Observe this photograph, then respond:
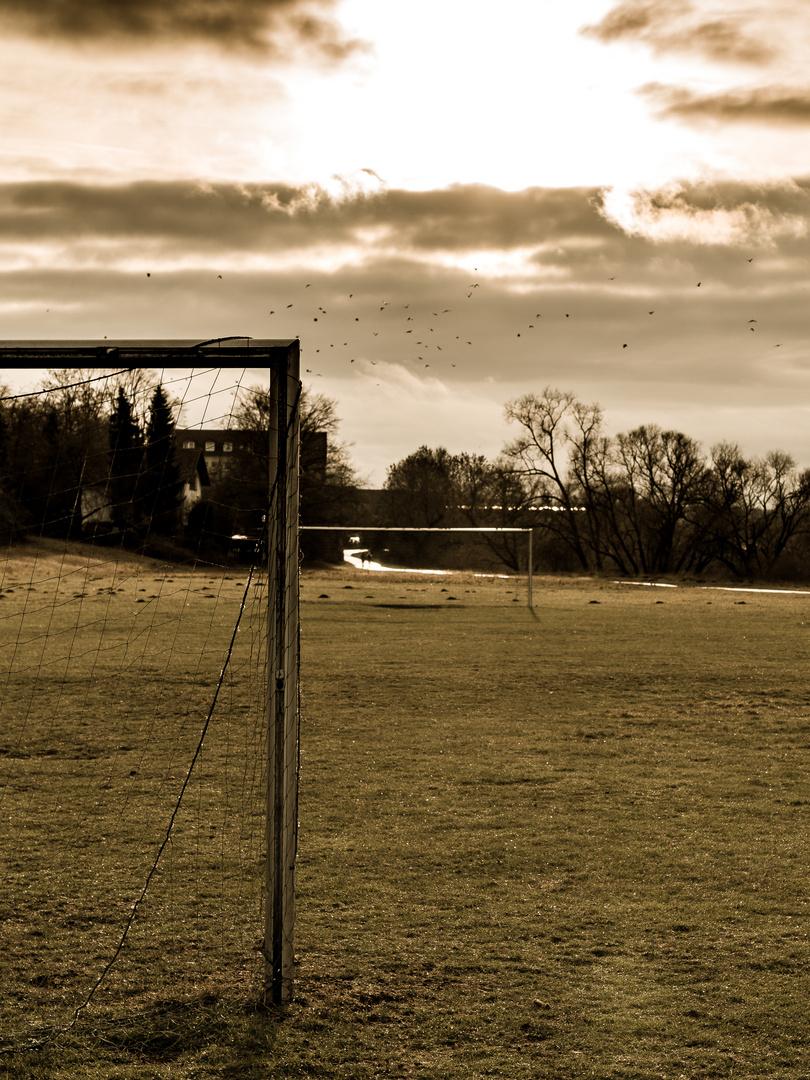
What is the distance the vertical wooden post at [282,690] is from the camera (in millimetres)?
3270

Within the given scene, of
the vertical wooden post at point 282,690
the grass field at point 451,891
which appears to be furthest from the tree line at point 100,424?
the grass field at point 451,891

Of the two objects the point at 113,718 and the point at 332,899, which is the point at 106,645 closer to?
the point at 113,718

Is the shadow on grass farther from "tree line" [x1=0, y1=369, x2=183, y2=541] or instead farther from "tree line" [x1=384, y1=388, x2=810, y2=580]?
"tree line" [x1=384, y1=388, x2=810, y2=580]

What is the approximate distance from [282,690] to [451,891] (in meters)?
1.75

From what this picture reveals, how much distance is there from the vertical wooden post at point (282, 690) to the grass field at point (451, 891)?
9.1 inches

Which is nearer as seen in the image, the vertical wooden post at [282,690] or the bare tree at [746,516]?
the vertical wooden post at [282,690]

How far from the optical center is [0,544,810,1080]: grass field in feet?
9.95

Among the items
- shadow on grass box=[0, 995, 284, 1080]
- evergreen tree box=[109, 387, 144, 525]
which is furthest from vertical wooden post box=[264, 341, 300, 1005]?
evergreen tree box=[109, 387, 144, 525]

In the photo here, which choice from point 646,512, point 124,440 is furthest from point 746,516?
point 124,440

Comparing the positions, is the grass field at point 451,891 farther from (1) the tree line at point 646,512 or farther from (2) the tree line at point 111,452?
(1) the tree line at point 646,512

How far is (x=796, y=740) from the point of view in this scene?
8.28 m

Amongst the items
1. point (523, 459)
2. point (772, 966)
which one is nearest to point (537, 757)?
point (772, 966)

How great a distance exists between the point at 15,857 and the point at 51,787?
1.50 m

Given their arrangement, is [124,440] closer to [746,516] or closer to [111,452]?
[111,452]
